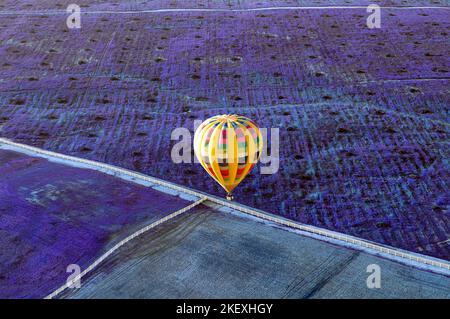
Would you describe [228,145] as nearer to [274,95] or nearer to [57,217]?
[57,217]

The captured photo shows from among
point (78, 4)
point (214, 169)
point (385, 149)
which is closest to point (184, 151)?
point (214, 169)

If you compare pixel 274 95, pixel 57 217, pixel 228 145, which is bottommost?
pixel 274 95

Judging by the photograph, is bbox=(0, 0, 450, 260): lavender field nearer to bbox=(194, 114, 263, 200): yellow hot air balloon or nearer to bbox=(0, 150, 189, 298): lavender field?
bbox=(194, 114, 263, 200): yellow hot air balloon

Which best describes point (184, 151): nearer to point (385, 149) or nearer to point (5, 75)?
point (385, 149)

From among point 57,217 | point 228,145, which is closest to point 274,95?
point 228,145

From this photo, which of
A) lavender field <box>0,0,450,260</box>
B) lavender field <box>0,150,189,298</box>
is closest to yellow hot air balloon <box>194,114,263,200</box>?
lavender field <box>0,150,189,298</box>

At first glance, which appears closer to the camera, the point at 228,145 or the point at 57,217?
the point at 57,217
